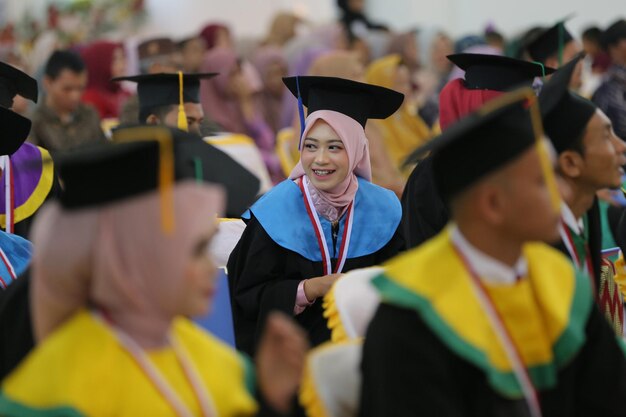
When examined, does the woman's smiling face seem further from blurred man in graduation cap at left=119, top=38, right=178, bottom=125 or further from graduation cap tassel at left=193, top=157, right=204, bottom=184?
blurred man in graduation cap at left=119, top=38, right=178, bottom=125

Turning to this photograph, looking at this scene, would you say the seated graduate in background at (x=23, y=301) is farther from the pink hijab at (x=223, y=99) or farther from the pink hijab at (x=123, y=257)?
the pink hijab at (x=223, y=99)

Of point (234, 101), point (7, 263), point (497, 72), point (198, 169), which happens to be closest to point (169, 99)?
point (497, 72)

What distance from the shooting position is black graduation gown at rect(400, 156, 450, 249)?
4465mm

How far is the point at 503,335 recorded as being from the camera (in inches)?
102

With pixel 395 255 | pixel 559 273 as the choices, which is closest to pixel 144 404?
pixel 559 273

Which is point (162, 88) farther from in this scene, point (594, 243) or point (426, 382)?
point (426, 382)

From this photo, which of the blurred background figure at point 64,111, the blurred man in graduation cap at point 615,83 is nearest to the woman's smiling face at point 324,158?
the blurred man in graduation cap at point 615,83

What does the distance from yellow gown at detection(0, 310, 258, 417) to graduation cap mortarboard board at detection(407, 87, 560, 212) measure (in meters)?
0.76

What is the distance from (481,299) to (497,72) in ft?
7.61

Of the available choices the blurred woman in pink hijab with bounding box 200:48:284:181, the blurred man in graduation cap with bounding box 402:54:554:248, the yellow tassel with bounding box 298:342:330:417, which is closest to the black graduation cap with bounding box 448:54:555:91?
the blurred man in graduation cap with bounding box 402:54:554:248

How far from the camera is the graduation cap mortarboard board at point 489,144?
8.37 feet

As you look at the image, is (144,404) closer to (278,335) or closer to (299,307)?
(278,335)

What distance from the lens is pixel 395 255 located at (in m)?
4.59

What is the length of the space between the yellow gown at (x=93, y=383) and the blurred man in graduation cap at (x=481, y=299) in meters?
0.40
